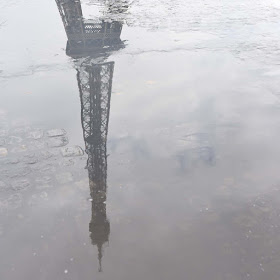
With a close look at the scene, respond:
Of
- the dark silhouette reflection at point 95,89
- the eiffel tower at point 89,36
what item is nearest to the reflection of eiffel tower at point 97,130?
the dark silhouette reflection at point 95,89

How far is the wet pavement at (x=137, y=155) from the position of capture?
4957 millimetres

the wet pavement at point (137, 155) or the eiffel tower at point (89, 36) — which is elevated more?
the eiffel tower at point (89, 36)

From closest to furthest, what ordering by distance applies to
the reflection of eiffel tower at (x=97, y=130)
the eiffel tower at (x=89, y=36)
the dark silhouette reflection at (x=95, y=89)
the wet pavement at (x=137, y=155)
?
the wet pavement at (x=137, y=155)
the reflection of eiffel tower at (x=97, y=130)
the dark silhouette reflection at (x=95, y=89)
the eiffel tower at (x=89, y=36)

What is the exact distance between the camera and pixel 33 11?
646 inches

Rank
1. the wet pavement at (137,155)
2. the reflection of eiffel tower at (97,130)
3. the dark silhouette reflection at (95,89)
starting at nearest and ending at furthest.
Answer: the wet pavement at (137,155), the reflection of eiffel tower at (97,130), the dark silhouette reflection at (95,89)

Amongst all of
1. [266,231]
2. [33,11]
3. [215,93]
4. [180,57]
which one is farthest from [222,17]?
[266,231]

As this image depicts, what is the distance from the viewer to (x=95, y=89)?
9.27 meters

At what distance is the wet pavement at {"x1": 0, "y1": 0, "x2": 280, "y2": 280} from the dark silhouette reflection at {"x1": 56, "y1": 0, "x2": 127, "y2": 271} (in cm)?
4

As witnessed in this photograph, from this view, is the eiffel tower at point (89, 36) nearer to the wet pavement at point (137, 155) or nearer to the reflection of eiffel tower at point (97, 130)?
the wet pavement at point (137, 155)

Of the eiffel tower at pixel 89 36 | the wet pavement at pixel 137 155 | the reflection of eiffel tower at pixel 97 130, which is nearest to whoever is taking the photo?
the wet pavement at pixel 137 155

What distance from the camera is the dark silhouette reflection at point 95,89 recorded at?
5.68 metres

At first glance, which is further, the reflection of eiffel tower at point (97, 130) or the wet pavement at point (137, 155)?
the reflection of eiffel tower at point (97, 130)

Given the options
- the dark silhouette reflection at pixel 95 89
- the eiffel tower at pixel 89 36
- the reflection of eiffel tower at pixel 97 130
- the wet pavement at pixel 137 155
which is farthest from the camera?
the eiffel tower at pixel 89 36

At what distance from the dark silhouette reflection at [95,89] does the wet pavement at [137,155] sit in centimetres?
4
